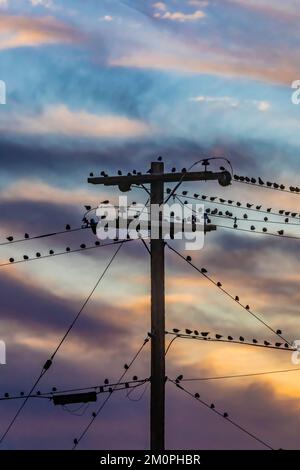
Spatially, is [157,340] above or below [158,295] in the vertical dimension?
below

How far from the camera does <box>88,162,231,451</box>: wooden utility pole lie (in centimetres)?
3647

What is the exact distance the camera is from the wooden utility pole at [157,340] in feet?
120

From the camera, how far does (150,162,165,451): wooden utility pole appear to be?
36.4 meters

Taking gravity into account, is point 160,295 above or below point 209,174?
below

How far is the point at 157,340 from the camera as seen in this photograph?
121 feet

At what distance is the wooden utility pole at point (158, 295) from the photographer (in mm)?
36469

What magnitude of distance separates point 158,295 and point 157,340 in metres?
1.21

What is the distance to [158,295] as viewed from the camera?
1449 inches
